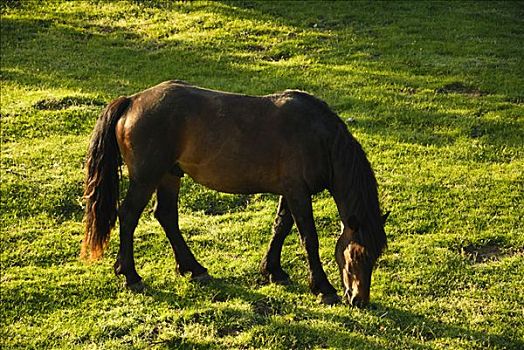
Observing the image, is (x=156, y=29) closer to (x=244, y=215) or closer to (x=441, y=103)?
(x=441, y=103)

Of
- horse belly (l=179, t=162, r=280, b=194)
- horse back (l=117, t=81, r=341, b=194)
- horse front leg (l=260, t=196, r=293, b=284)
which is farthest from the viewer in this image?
horse front leg (l=260, t=196, r=293, b=284)

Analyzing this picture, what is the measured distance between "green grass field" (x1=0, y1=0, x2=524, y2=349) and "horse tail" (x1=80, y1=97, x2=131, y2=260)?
1.97 feet

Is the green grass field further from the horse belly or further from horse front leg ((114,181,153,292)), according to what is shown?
the horse belly

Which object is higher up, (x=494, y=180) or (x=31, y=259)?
(x=494, y=180)

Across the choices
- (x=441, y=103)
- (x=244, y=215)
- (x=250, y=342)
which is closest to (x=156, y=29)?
(x=441, y=103)

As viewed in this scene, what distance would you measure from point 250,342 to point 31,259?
11.0ft

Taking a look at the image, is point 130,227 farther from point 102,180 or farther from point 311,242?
point 311,242

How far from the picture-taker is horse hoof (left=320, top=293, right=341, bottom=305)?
7.69 m

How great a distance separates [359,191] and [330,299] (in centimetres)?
116

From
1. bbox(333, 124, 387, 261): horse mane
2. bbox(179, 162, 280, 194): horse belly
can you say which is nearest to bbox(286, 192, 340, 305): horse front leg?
bbox(179, 162, 280, 194): horse belly

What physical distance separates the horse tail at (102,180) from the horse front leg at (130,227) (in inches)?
6.0

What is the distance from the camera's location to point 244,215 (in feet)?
33.0

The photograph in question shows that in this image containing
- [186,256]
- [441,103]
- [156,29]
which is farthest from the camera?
[156,29]

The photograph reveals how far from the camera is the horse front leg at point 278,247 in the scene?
815 cm
